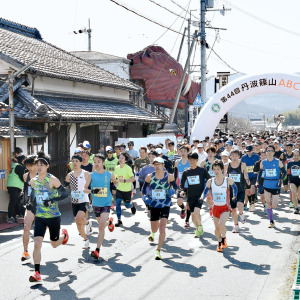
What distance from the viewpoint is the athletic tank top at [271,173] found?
11.9m

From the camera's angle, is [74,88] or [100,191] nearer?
[100,191]

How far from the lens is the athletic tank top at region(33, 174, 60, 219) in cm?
751

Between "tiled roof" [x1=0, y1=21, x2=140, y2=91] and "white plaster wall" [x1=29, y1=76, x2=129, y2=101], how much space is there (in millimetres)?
369

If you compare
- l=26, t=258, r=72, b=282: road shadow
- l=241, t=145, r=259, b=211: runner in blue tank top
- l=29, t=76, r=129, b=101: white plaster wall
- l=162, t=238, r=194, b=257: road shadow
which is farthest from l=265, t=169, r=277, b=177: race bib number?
l=29, t=76, r=129, b=101: white plaster wall

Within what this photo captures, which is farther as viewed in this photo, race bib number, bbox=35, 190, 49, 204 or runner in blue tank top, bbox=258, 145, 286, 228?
runner in blue tank top, bbox=258, 145, 286, 228

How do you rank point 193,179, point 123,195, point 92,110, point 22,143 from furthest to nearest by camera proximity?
point 92,110, point 22,143, point 123,195, point 193,179

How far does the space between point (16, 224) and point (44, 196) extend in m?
4.66

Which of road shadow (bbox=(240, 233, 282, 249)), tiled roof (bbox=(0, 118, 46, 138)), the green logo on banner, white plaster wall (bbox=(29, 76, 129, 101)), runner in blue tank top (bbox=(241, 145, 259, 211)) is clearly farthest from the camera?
the green logo on banner

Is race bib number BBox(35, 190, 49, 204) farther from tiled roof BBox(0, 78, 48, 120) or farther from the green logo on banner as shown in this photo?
the green logo on banner

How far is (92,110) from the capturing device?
20.5 meters

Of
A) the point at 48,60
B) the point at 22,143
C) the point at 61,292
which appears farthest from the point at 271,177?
the point at 48,60

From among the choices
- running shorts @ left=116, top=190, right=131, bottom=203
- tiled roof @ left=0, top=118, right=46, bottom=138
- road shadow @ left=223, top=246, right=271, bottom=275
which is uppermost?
tiled roof @ left=0, top=118, right=46, bottom=138

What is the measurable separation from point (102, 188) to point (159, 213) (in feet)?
3.56

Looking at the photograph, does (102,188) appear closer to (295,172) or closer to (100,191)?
(100,191)
